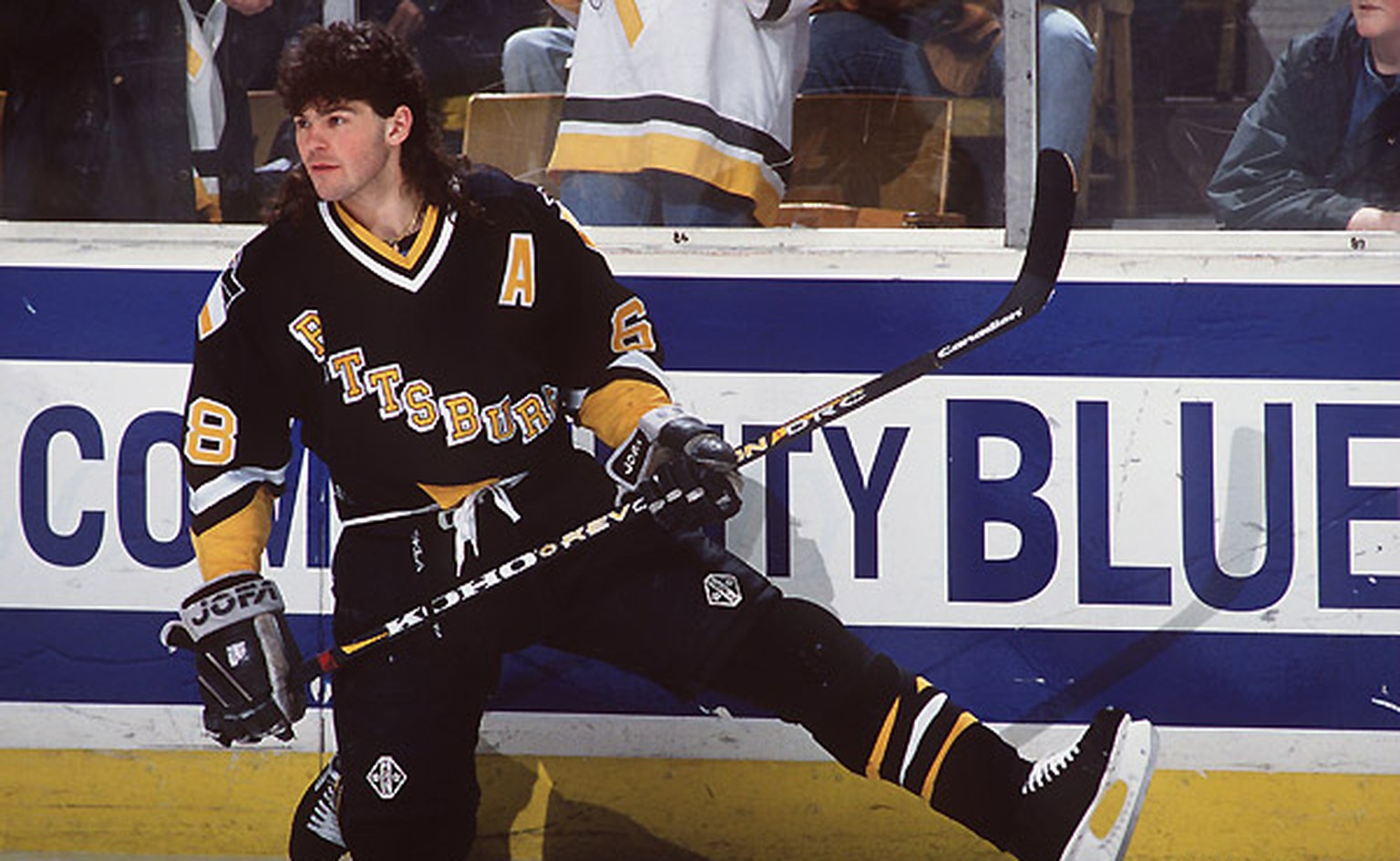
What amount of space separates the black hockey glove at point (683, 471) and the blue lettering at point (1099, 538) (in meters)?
0.64

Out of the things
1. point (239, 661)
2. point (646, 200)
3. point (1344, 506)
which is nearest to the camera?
point (239, 661)

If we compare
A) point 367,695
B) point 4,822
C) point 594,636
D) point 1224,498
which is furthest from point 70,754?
→ point 1224,498

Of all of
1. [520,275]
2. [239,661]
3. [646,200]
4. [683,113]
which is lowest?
[239,661]

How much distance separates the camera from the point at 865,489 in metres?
3.04

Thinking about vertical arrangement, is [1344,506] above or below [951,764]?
above

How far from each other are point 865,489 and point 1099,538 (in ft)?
1.26

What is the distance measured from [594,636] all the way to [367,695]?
0.33 metres

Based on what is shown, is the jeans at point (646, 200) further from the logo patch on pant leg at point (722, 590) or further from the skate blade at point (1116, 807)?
the skate blade at point (1116, 807)

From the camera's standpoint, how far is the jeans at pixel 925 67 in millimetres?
3018

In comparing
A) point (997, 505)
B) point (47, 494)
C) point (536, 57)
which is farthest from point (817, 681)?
point (47, 494)

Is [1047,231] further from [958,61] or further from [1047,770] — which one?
[1047,770]

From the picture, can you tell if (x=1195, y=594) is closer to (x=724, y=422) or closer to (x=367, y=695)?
(x=724, y=422)

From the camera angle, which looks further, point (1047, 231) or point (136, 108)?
point (136, 108)

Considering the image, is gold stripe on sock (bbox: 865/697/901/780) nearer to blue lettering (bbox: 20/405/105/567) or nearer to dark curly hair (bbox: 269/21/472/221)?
dark curly hair (bbox: 269/21/472/221)
